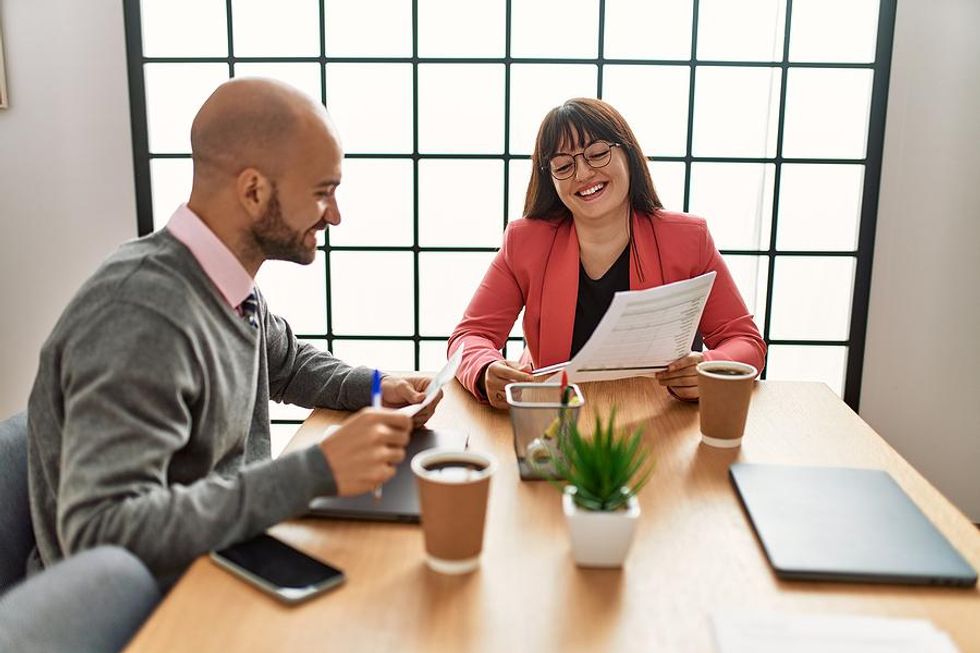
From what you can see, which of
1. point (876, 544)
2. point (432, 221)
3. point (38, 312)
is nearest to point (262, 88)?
point (876, 544)

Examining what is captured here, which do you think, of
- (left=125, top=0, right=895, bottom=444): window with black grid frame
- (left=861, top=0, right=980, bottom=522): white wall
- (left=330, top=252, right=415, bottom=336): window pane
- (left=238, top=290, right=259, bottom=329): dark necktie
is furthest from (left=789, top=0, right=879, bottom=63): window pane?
(left=238, top=290, right=259, bottom=329): dark necktie

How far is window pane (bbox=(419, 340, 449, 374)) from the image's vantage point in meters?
2.91

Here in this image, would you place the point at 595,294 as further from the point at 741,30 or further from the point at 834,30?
the point at 834,30

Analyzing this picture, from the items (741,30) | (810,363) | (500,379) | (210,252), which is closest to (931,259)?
(810,363)

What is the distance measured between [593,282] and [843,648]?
135 centimetres

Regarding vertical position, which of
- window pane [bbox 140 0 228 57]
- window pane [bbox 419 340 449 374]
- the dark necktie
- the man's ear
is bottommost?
window pane [bbox 419 340 449 374]

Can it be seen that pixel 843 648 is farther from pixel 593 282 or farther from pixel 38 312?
pixel 38 312

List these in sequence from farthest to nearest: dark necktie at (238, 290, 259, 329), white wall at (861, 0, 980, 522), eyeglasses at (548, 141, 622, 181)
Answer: white wall at (861, 0, 980, 522) < eyeglasses at (548, 141, 622, 181) < dark necktie at (238, 290, 259, 329)

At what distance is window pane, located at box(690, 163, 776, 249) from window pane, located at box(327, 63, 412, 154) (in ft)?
3.19

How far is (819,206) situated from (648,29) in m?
0.81

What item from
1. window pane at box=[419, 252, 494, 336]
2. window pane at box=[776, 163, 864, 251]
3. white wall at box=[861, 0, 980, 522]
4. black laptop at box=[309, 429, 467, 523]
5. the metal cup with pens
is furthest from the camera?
window pane at box=[419, 252, 494, 336]

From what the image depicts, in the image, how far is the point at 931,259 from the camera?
262 centimetres

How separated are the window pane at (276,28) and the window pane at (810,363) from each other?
6.09 ft

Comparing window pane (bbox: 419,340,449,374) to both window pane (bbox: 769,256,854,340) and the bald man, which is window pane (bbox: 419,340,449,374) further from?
the bald man
